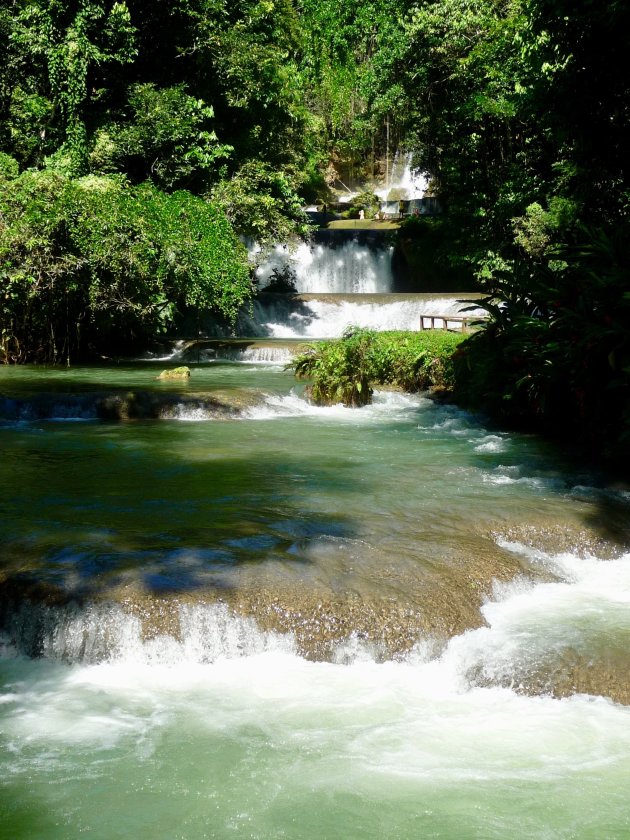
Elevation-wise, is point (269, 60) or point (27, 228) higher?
point (269, 60)

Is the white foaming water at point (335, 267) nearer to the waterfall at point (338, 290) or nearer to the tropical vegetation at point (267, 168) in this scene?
the waterfall at point (338, 290)

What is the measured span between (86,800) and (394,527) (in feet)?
12.5

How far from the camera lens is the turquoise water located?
385 cm

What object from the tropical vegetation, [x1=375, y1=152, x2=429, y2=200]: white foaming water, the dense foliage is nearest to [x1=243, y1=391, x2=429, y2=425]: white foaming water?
the tropical vegetation

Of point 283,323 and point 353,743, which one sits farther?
point 283,323

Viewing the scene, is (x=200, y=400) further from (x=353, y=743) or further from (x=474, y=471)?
(x=353, y=743)

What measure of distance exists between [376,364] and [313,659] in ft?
35.9

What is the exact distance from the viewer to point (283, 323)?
2839cm

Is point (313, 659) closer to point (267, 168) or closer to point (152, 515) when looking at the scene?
point (152, 515)

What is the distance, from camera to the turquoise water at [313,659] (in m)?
3.85

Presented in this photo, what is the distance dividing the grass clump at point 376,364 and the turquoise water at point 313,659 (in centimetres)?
652

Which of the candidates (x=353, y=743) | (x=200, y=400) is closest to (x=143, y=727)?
(x=353, y=743)

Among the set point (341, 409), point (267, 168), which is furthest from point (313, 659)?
point (267, 168)

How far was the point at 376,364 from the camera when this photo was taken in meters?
15.9
